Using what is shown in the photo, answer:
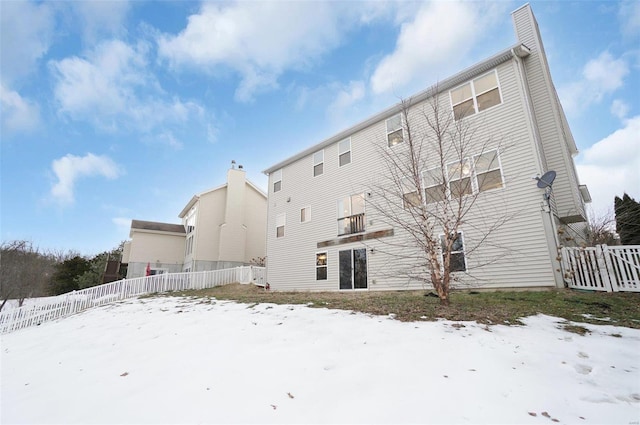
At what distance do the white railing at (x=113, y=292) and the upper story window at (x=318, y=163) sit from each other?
7501 millimetres

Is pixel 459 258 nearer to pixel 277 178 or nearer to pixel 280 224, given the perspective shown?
pixel 280 224

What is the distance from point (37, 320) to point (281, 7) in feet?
58.3

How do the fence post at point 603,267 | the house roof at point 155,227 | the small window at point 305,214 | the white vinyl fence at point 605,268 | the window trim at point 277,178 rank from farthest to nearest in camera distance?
the house roof at point 155,227 < the window trim at point 277,178 < the small window at point 305,214 < the fence post at point 603,267 < the white vinyl fence at point 605,268

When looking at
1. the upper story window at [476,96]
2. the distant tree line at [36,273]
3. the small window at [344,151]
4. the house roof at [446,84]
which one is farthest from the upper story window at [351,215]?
the distant tree line at [36,273]

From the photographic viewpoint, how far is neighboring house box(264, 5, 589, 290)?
336 inches

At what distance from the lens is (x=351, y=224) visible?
1294cm

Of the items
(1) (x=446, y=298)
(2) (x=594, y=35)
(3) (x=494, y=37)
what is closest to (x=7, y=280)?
(1) (x=446, y=298)

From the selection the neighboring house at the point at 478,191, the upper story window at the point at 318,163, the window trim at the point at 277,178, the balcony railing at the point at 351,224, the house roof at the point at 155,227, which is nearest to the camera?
the neighboring house at the point at 478,191

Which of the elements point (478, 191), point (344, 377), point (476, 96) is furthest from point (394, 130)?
point (344, 377)

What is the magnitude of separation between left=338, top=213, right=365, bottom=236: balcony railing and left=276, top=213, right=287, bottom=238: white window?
4.02 metres

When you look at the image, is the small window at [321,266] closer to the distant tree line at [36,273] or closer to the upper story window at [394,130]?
the upper story window at [394,130]

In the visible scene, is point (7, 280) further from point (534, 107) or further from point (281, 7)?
point (534, 107)

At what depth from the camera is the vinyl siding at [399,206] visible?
8398 millimetres

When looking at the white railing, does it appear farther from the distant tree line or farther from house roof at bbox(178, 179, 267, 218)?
house roof at bbox(178, 179, 267, 218)
